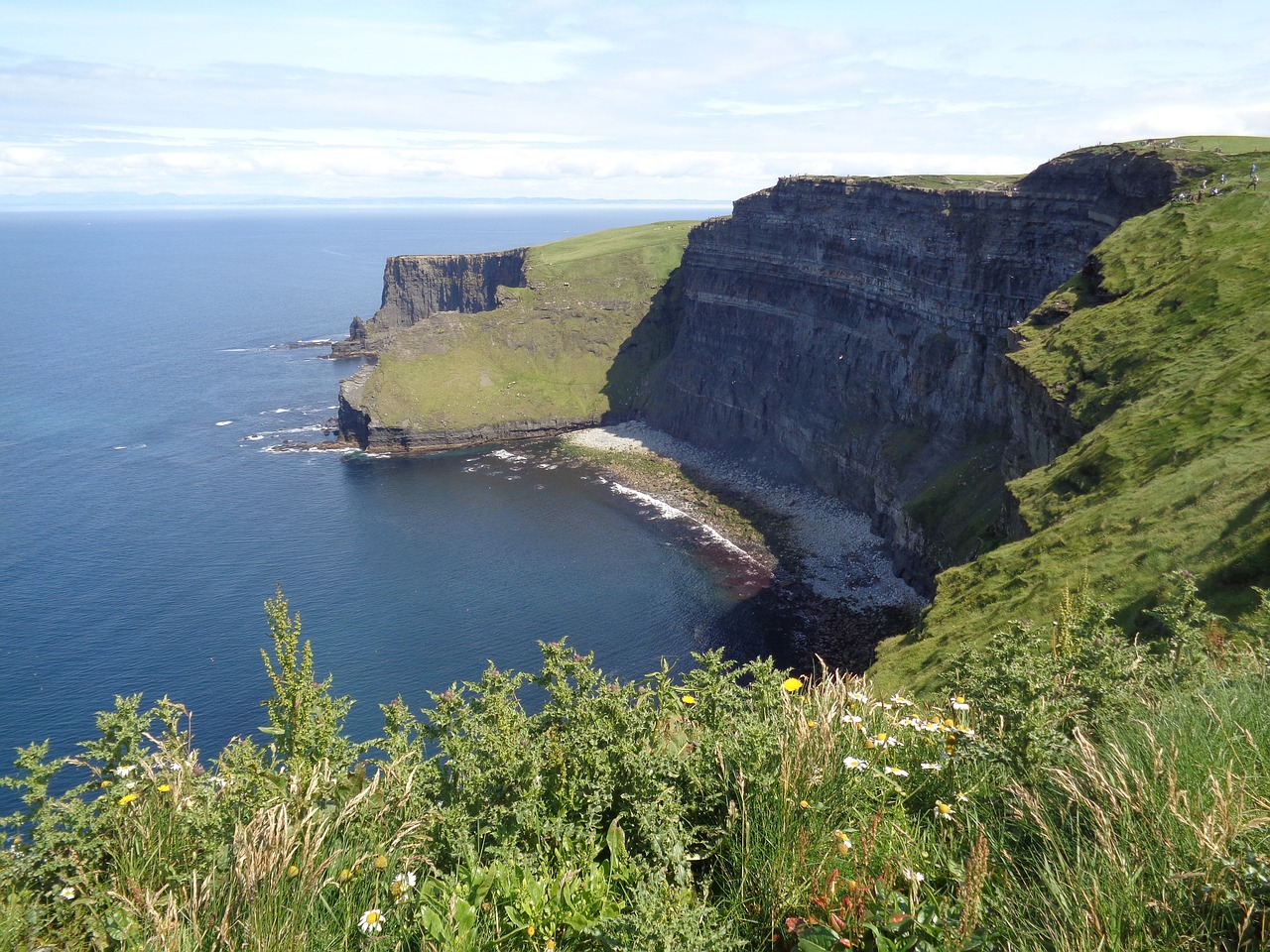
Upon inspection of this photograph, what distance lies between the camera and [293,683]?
12.5m

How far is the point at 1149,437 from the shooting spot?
39656 mm

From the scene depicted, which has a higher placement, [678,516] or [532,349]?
[532,349]

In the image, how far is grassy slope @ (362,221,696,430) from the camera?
130m

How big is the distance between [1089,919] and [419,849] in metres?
7.45

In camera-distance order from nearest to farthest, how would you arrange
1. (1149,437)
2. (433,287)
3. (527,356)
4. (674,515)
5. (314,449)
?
(1149,437)
(674,515)
(314,449)
(527,356)
(433,287)

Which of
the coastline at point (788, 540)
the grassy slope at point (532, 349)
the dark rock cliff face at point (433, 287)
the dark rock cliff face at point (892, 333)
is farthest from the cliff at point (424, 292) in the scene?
the coastline at point (788, 540)

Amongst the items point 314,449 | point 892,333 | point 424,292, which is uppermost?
point 424,292

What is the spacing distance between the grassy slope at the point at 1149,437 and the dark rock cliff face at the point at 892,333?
4.82 m

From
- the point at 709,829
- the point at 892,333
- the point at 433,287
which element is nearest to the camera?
the point at 709,829

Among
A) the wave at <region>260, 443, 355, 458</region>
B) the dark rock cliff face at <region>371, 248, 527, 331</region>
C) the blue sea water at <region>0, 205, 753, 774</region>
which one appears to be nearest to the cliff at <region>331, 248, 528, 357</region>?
the dark rock cliff face at <region>371, 248, 527, 331</region>

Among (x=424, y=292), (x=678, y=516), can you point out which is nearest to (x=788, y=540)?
(x=678, y=516)

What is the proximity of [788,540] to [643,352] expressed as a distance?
6771 cm

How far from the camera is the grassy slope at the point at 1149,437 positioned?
30312 millimetres

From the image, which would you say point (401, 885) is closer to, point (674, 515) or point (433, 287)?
point (674, 515)
